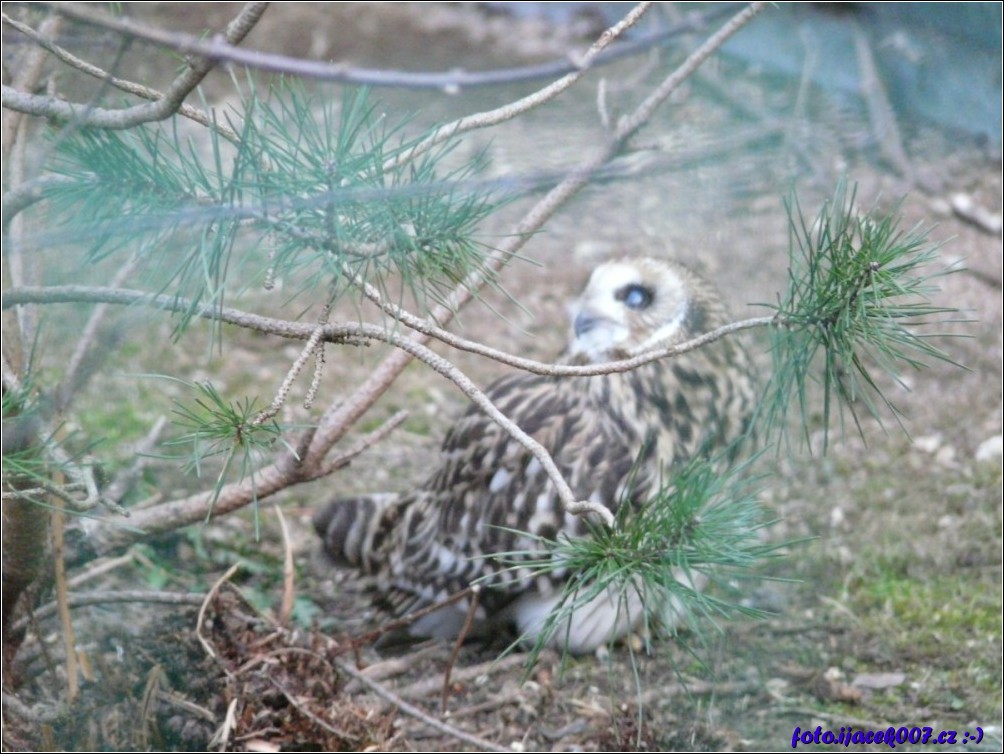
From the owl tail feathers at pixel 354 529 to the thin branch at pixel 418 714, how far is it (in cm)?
78

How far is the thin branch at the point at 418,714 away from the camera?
2.52 metres

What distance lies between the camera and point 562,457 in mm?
3133

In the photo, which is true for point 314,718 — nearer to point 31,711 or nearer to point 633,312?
point 31,711

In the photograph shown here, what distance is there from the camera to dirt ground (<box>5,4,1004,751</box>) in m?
2.46

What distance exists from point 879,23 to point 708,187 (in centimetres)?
142

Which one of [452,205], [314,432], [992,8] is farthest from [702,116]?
[452,205]

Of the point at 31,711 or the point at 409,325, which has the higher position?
the point at 409,325

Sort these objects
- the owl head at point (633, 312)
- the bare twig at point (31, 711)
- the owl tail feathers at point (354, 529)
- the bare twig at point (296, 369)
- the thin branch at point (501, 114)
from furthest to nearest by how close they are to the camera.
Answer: the owl tail feathers at point (354, 529) < the owl head at point (633, 312) < the bare twig at point (31, 711) < the thin branch at point (501, 114) < the bare twig at point (296, 369)

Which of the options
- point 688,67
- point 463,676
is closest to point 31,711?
point 463,676

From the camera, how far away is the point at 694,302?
11.0 feet

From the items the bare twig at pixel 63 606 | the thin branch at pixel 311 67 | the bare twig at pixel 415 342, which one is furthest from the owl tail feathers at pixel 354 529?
the thin branch at pixel 311 67

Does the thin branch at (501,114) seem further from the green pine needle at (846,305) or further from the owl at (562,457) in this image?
the owl at (562,457)

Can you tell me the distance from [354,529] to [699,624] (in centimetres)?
114

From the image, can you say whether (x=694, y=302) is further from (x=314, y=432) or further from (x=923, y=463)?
(x=314, y=432)
